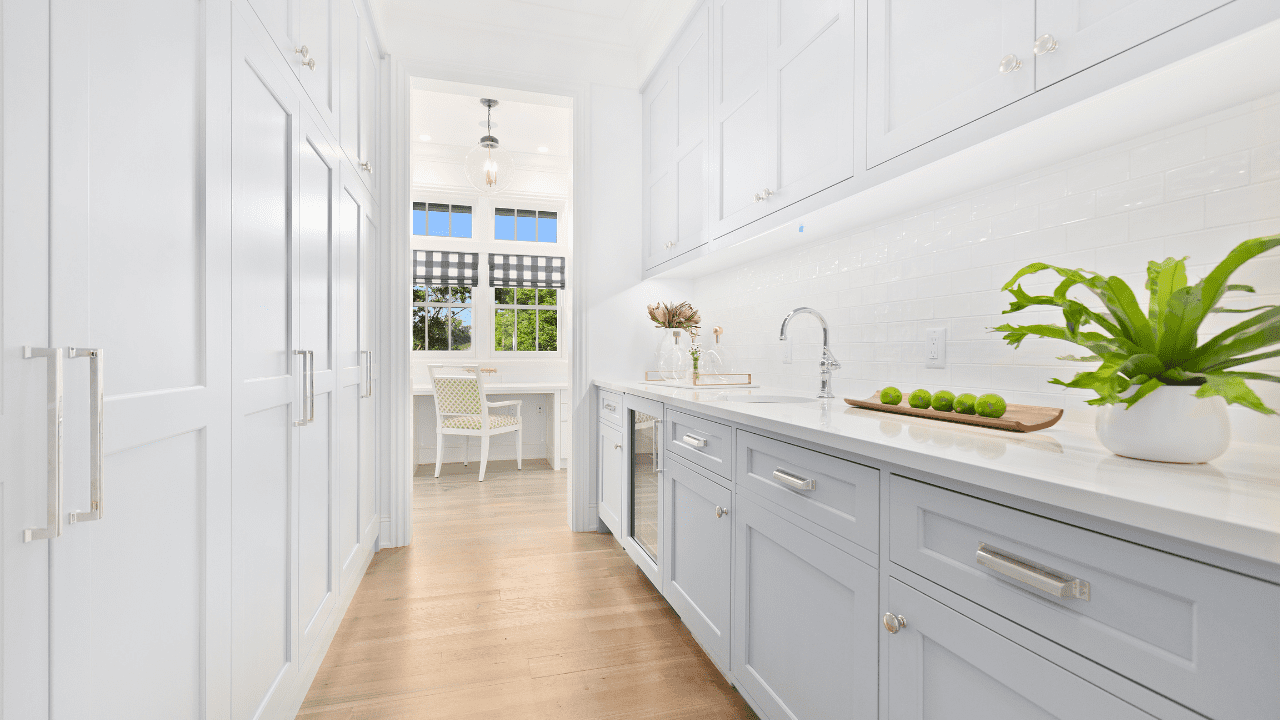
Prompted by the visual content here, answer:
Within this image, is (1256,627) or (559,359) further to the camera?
(559,359)

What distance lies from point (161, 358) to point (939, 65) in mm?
1599

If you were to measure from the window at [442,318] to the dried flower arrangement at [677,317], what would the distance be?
9.65ft

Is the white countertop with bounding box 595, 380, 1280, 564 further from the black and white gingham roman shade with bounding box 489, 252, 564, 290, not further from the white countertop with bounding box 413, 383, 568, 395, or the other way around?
the black and white gingham roman shade with bounding box 489, 252, 564, 290

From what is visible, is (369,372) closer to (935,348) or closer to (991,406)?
(935,348)

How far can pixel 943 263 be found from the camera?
159 centimetres

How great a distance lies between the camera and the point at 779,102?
6.15ft

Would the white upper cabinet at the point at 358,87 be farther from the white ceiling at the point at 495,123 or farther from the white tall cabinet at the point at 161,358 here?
the white ceiling at the point at 495,123

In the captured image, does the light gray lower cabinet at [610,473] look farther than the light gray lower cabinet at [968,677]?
Yes

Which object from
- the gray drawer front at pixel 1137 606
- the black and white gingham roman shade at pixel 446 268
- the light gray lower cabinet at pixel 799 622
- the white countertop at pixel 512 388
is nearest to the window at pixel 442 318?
the black and white gingham roman shade at pixel 446 268

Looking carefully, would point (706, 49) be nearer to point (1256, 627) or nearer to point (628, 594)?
point (628, 594)

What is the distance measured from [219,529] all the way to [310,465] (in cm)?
61

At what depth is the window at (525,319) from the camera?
18.0 feet

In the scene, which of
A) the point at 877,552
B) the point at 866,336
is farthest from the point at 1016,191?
the point at 877,552

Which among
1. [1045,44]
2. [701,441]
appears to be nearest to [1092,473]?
[1045,44]
